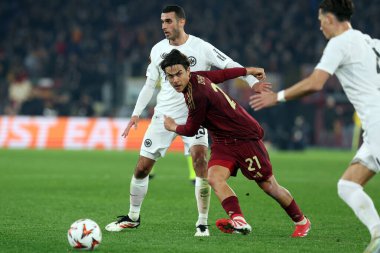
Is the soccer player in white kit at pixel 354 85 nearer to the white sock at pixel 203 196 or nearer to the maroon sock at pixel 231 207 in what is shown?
the maroon sock at pixel 231 207

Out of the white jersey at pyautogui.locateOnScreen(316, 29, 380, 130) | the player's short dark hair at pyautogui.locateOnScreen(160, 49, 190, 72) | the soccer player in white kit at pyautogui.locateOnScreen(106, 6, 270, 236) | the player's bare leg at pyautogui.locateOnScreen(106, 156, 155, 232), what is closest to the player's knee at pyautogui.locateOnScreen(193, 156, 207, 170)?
the soccer player in white kit at pyautogui.locateOnScreen(106, 6, 270, 236)

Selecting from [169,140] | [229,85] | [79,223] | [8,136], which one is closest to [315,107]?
[229,85]

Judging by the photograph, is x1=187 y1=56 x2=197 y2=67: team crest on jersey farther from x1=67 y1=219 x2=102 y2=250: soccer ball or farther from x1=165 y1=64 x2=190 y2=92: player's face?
x1=67 y1=219 x2=102 y2=250: soccer ball

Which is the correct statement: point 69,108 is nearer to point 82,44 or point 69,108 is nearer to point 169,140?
point 82,44

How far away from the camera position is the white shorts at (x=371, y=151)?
732 centimetres

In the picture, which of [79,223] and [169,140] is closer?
[79,223]

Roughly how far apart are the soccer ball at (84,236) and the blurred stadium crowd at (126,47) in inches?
827

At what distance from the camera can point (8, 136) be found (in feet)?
90.0

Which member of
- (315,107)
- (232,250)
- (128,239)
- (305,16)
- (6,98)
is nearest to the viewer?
(232,250)

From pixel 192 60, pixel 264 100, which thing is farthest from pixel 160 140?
pixel 264 100

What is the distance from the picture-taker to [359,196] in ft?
24.4

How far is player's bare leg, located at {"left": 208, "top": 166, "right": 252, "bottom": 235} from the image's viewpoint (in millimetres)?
8811

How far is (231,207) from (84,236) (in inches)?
66.2

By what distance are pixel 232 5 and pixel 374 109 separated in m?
29.4
